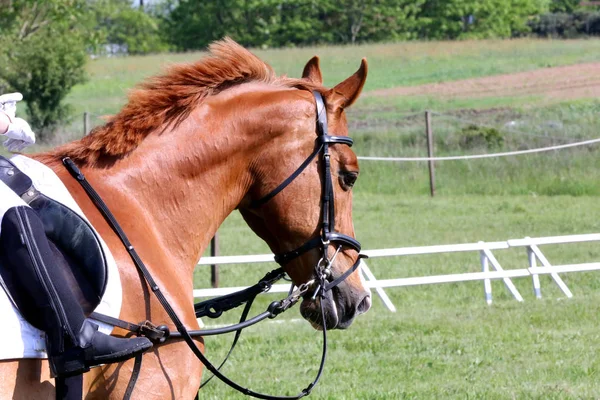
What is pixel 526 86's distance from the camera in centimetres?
3594

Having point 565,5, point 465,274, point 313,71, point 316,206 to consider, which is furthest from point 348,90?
point 565,5

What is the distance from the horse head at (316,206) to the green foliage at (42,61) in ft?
77.3

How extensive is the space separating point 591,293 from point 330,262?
301 inches

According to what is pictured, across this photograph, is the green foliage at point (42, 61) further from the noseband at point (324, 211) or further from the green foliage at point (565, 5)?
the green foliage at point (565, 5)

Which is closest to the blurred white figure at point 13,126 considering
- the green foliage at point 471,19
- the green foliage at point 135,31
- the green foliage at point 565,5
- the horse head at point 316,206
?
the horse head at point 316,206

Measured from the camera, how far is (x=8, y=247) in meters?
2.94

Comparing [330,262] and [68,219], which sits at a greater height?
[68,219]

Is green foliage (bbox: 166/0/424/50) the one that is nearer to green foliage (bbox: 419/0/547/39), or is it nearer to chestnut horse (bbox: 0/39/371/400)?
green foliage (bbox: 419/0/547/39)

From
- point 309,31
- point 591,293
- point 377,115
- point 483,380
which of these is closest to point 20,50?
point 377,115

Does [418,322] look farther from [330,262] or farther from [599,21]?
[599,21]

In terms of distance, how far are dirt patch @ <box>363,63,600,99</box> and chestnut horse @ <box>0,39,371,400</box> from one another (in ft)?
95.2

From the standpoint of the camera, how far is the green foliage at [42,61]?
88.0 feet


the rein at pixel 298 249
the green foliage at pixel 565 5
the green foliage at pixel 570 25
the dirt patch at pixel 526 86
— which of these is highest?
the rein at pixel 298 249

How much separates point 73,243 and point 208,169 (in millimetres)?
703
